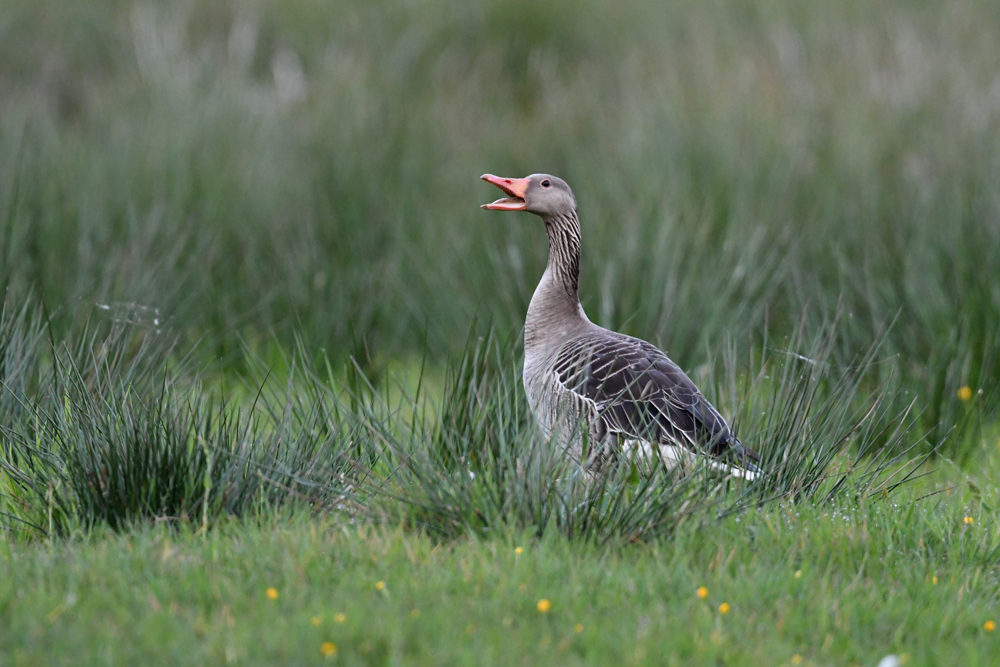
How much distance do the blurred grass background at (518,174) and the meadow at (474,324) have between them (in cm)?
4

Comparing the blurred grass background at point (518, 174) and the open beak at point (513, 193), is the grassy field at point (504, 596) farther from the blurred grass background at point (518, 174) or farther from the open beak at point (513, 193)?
the open beak at point (513, 193)

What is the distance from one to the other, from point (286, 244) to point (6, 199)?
77.1 inches

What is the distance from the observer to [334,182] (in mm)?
8750

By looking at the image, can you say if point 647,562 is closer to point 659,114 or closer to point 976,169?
point 976,169

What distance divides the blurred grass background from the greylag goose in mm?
483

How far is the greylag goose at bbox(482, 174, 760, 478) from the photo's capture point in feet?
13.8

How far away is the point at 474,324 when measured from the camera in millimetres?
4285

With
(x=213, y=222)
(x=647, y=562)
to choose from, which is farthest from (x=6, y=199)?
(x=647, y=562)

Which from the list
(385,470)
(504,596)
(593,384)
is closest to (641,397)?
(593,384)

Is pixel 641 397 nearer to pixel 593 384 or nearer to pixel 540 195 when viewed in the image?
pixel 593 384

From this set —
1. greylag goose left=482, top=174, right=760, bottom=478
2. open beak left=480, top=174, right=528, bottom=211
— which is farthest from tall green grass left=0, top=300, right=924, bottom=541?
open beak left=480, top=174, right=528, bottom=211

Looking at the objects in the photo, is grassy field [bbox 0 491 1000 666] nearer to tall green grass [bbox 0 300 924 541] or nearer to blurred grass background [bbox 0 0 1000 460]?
tall green grass [bbox 0 300 924 541]

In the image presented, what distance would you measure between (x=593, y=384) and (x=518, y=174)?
5227 mm

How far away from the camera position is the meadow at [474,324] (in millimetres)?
3211
